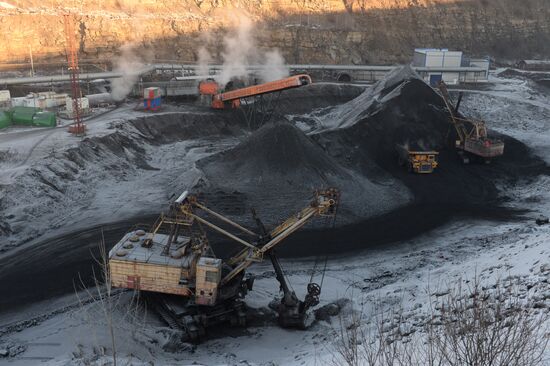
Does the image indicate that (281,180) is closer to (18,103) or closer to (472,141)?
(472,141)

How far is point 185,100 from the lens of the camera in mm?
43594

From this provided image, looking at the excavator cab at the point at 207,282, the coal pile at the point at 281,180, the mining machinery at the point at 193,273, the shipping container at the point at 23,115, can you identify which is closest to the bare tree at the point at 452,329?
the mining machinery at the point at 193,273

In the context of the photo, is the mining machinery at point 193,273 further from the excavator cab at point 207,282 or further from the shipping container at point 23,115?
the shipping container at point 23,115

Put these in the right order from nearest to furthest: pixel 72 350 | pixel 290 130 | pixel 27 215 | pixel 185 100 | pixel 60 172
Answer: pixel 72 350
pixel 27 215
pixel 60 172
pixel 290 130
pixel 185 100

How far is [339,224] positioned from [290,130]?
680cm

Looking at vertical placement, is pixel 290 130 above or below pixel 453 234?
above

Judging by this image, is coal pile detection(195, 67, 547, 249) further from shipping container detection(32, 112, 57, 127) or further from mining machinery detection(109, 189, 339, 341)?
Result: shipping container detection(32, 112, 57, 127)

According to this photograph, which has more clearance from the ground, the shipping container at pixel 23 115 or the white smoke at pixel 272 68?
the white smoke at pixel 272 68

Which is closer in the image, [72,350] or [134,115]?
[72,350]

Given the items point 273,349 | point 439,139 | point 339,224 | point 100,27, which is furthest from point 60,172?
point 100,27

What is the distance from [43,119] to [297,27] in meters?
37.6

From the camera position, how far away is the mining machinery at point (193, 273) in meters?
14.1

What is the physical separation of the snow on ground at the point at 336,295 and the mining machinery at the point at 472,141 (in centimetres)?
739

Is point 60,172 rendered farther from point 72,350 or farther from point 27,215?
point 72,350
